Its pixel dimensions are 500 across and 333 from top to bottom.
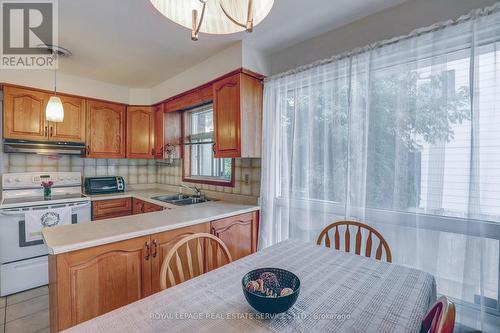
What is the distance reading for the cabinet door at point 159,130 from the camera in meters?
3.19

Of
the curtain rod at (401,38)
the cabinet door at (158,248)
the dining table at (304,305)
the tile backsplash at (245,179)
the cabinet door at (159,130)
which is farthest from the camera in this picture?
the cabinet door at (159,130)

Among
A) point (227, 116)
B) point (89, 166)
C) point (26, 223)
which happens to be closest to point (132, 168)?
point (89, 166)

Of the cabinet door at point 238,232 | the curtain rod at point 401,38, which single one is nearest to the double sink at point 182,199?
the cabinet door at point 238,232

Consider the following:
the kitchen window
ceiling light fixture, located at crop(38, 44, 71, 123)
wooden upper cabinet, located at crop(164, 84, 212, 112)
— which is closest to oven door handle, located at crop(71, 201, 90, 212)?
ceiling light fixture, located at crop(38, 44, 71, 123)

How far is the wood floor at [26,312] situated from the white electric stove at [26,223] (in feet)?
0.35

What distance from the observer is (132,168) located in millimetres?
3656

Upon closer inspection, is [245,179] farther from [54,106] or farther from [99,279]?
[54,106]

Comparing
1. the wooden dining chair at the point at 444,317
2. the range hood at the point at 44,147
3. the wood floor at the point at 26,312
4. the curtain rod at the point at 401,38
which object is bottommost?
the wood floor at the point at 26,312

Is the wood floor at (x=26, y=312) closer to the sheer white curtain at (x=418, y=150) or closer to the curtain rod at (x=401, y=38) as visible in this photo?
the sheer white curtain at (x=418, y=150)

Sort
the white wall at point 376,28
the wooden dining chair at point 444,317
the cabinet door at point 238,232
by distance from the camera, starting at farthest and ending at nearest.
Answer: the cabinet door at point 238,232 → the white wall at point 376,28 → the wooden dining chair at point 444,317

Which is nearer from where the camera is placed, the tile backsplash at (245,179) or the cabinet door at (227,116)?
the cabinet door at (227,116)

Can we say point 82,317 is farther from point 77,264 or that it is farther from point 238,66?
point 238,66

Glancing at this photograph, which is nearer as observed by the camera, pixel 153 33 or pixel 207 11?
pixel 207 11

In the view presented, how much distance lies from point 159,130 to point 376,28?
8.94 feet
